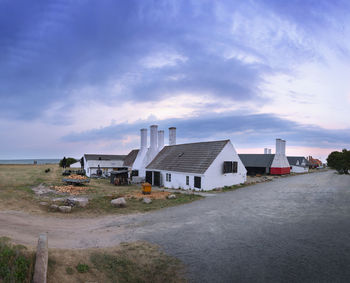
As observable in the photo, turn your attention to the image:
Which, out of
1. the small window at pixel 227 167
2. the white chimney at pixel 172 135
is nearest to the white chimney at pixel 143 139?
the white chimney at pixel 172 135

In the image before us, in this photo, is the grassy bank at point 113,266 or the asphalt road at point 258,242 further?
the asphalt road at point 258,242

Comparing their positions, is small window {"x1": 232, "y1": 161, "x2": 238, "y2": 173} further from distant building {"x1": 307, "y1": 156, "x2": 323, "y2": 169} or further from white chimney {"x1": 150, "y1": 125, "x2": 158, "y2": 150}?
distant building {"x1": 307, "y1": 156, "x2": 323, "y2": 169}

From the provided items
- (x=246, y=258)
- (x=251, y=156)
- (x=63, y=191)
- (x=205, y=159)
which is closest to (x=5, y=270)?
(x=246, y=258)

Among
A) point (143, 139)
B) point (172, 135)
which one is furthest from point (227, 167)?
point (143, 139)

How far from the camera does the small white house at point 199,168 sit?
93.9 ft

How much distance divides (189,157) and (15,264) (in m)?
26.8

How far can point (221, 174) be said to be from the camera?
30281mm

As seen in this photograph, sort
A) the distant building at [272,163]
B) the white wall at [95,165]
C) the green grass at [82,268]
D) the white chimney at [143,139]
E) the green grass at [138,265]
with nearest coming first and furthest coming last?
the green grass at [82,268]
the green grass at [138,265]
the white chimney at [143,139]
the white wall at [95,165]
the distant building at [272,163]

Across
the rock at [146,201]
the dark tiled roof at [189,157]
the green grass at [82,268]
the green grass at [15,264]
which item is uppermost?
the dark tiled roof at [189,157]

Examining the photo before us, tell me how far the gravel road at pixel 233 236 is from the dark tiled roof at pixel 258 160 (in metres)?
41.7

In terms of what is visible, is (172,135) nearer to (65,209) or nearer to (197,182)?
(197,182)

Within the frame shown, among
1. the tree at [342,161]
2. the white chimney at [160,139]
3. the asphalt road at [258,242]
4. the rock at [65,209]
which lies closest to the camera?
the asphalt road at [258,242]

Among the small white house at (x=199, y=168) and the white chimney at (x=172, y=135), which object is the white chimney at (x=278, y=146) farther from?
the white chimney at (x=172, y=135)

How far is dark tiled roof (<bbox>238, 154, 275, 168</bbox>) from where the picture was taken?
190 feet
